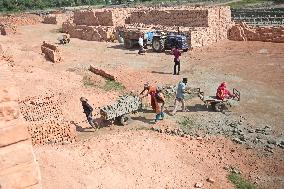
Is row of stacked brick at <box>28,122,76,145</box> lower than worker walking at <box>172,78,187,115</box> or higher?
lower

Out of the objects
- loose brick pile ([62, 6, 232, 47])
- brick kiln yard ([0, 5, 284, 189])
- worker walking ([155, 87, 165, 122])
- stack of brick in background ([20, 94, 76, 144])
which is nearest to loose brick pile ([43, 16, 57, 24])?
loose brick pile ([62, 6, 232, 47])

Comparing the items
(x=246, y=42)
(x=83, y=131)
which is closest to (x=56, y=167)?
(x=83, y=131)

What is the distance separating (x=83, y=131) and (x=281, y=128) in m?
6.68

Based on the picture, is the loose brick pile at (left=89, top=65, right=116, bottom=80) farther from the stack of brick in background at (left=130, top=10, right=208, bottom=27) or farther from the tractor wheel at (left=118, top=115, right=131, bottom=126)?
the stack of brick in background at (left=130, top=10, right=208, bottom=27)

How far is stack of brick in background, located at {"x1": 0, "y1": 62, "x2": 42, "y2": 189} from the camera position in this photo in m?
4.17

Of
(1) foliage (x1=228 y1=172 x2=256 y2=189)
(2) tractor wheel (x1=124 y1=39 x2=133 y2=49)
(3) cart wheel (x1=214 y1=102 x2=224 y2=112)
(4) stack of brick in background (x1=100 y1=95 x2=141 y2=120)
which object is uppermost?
(2) tractor wheel (x1=124 y1=39 x2=133 y2=49)

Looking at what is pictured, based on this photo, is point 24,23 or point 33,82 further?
point 24,23

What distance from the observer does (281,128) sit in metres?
12.7

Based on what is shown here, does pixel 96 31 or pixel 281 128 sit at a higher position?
pixel 96 31

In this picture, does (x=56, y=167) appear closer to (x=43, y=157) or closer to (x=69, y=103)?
(x=43, y=157)

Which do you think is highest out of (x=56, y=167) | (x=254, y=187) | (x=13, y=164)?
(x=13, y=164)

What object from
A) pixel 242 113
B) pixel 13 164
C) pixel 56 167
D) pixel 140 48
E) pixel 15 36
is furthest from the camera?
pixel 15 36

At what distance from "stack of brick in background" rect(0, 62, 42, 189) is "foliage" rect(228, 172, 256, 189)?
22.1ft

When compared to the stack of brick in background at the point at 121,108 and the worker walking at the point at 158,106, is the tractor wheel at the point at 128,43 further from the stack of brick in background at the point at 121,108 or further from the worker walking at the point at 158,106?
the worker walking at the point at 158,106
